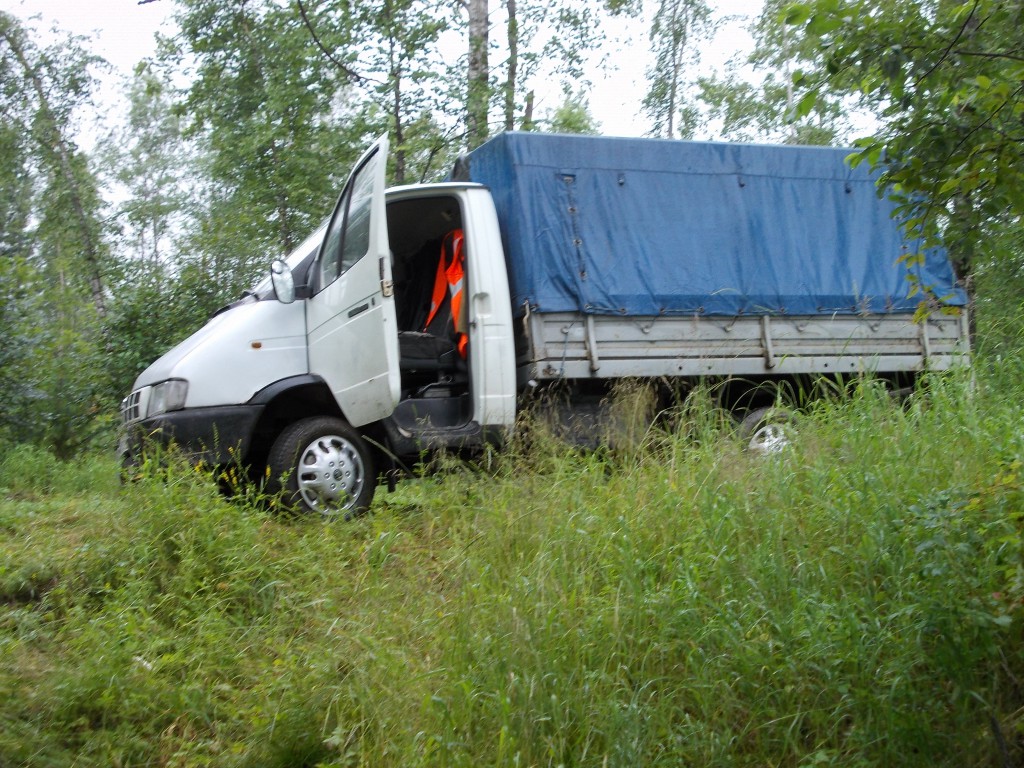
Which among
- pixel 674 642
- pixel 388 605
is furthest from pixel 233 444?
pixel 674 642

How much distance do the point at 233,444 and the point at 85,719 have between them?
2584 millimetres

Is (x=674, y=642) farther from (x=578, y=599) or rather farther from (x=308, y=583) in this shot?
(x=308, y=583)

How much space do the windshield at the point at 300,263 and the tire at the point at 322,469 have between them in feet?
3.45

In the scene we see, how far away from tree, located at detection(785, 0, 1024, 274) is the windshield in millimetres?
4337

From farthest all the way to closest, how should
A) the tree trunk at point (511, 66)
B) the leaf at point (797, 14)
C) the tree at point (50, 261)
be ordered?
1. the tree trunk at point (511, 66)
2. the tree at point (50, 261)
3. the leaf at point (797, 14)

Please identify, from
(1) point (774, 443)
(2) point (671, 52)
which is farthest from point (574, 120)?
(1) point (774, 443)

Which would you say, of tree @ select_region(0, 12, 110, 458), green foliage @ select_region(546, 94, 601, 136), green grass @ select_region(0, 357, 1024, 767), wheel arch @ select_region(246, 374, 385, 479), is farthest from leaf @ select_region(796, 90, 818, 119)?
green foliage @ select_region(546, 94, 601, 136)

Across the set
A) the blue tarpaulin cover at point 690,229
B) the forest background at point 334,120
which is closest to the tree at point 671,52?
the forest background at point 334,120

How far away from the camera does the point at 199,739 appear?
13.3ft

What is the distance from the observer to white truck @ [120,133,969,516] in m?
6.48

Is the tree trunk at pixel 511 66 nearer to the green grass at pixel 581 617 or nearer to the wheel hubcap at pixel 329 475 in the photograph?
the wheel hubcap at pixel 329 475

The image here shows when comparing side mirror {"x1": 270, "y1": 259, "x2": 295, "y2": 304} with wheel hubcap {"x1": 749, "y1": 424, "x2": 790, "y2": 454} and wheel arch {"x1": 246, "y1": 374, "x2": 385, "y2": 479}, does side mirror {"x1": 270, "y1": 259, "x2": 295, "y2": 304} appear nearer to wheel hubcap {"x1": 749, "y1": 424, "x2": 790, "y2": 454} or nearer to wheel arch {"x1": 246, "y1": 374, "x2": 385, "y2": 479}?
wheel arch {"x1": 246, "y1": 374, "x2": 385, "y2": 479}

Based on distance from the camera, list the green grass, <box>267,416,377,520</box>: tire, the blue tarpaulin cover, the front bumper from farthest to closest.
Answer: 1. the blue tarpaulin cover
2. <box>267,416,377,520</box>: tire
3. the front bumper
4. the green grass

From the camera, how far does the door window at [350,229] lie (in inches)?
256
